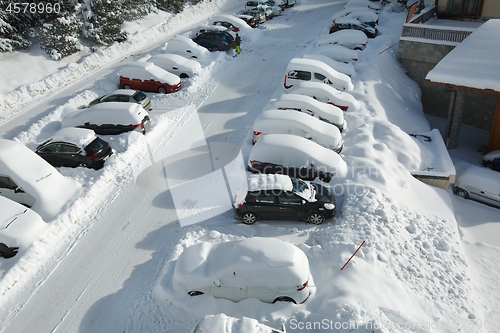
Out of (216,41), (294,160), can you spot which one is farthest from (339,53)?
(294,160)

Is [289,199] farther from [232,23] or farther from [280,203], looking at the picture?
[232,23]

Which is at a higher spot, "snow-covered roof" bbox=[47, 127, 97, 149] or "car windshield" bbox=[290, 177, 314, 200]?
"snow-covered roof" bbox=[47, 127, 97, 149]

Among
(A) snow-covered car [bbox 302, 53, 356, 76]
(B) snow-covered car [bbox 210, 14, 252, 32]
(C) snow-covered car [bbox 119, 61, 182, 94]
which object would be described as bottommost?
(A) snow-covered car [bbox 302, 53, 356, 76]

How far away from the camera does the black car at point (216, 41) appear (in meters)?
28.6

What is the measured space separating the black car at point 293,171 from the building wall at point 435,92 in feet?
44.0

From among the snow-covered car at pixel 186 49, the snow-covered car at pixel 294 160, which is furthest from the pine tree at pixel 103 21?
the snow-covered car at pixel 294 160

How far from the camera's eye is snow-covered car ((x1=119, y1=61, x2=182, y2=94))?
22.5 metres

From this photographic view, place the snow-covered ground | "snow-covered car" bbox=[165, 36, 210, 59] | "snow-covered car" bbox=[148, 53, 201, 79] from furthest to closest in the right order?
"snow-covered car" bbox=[165, 36, 210, 59], "snow-covered car" bbox=[148, 53, 201, 79], the snow-covered ground

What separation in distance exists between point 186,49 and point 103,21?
5944 millimetres

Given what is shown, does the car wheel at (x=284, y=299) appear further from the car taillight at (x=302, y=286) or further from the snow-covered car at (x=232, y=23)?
the snow-covered car at (x=232, y=23)

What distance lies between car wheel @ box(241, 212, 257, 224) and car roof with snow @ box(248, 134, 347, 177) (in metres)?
2.42

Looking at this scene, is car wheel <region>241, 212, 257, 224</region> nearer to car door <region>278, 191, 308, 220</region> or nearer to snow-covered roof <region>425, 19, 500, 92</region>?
car door <region>278, 191, 308, 220</region>

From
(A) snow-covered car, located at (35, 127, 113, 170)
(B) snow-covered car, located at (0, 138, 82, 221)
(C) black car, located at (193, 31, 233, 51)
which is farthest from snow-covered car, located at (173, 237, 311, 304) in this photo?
(C) black car, located at (193, 31, 233, 51)

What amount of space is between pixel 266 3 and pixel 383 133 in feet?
80.1
